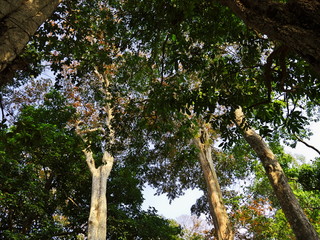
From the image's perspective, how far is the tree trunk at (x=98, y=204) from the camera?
28.8ft

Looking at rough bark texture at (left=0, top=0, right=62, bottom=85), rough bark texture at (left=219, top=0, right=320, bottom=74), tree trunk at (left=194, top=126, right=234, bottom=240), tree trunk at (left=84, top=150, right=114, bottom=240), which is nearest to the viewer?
rough bark texture at (left=219, top=0, right=320, bottom=74)

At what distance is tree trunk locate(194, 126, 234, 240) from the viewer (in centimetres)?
898

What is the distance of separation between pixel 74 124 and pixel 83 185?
317 cm

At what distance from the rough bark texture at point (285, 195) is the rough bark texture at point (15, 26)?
3.74 metres

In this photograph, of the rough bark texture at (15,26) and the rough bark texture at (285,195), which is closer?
the rough bark texture at (15,26)

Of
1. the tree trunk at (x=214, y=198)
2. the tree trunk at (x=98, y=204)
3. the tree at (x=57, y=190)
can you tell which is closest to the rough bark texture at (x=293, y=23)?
the tree trunk at (x=98, y=204)

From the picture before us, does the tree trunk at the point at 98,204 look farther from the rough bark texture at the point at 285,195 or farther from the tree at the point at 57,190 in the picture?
the rough bark texture at the point at 285,195

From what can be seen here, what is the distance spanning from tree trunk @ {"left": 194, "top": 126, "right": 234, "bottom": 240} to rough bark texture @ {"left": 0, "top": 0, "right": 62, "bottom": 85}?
350 inches

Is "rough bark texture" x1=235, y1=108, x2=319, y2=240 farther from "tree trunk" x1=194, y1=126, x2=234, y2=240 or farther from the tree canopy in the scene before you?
"tree trunk" x1=194, y1=126, x2=234, y2=240

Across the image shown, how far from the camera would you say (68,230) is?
11.1 meters

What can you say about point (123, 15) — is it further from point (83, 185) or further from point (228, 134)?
point (83, 185)

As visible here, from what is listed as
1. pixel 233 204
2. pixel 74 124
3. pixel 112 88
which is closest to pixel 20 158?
pixel 74 124

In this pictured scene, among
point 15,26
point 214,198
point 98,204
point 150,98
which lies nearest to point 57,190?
point 98,204

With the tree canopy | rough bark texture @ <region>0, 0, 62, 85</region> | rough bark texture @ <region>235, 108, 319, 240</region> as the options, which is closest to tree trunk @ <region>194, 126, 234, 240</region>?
the tree canopy
